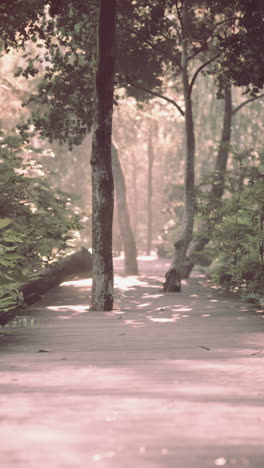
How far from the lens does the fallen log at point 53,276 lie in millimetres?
11895

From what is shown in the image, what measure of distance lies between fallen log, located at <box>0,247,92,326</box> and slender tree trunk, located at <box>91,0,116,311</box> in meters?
1.21

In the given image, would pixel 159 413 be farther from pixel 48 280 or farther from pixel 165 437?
pixel 48 280

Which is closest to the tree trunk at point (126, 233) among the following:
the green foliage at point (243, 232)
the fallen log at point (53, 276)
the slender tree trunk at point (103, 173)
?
the fallen log at point (53, 276)

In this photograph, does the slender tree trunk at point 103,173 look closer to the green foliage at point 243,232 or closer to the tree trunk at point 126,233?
the green foliage at point 243,232

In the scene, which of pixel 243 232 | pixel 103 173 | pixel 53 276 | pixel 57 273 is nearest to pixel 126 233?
pixel 57 273

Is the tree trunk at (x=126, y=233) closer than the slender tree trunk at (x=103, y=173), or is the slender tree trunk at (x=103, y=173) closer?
the slender tree trunk at (x=103, y=173)

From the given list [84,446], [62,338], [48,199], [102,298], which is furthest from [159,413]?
[48,199]

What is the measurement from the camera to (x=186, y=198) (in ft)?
58.9

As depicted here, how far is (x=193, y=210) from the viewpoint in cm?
1789

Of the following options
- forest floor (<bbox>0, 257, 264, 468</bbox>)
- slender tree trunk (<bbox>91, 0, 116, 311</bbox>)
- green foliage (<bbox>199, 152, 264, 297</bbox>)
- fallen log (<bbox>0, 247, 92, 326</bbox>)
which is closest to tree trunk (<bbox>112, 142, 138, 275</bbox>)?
fallen log (<bbox>0, 247, 92, 326</bbox>)

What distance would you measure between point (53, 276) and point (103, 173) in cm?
453

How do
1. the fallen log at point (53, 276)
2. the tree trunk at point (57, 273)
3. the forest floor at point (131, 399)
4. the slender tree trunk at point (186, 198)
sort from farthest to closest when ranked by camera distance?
the slender tree trunk at point (186, 198), the tree trunk at point (57, 273), the fallen log at point (53, 276), the forest floor at point (131, 399)

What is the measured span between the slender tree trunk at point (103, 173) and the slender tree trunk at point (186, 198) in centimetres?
503

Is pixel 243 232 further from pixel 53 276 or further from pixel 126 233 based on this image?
pixel 126 233
